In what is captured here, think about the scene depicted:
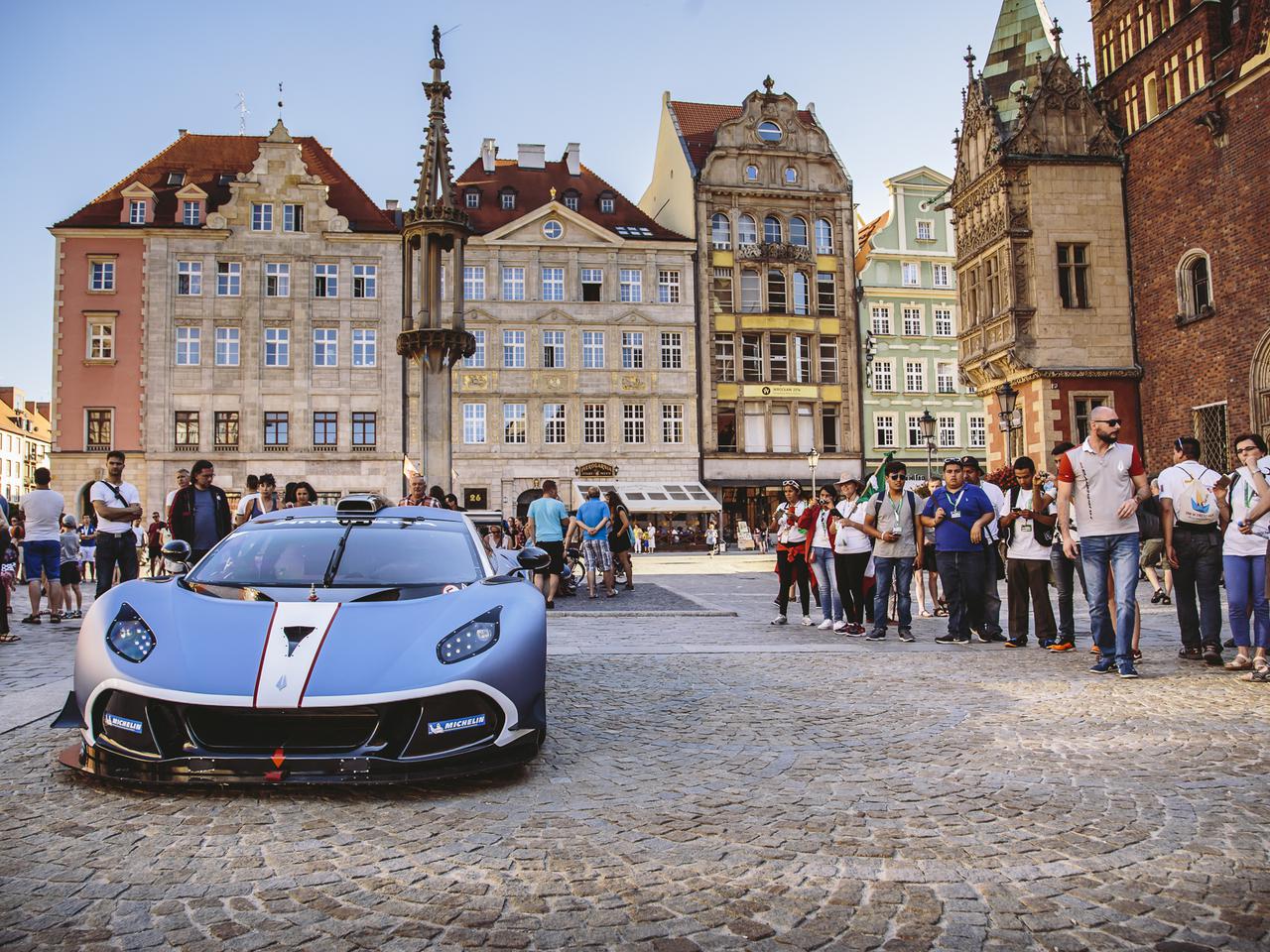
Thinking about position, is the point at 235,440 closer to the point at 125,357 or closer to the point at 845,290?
the point at 125,357

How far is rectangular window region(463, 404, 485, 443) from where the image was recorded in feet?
148

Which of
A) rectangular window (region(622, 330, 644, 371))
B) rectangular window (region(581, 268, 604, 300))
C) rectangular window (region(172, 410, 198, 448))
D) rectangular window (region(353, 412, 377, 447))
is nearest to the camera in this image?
rectangular window (region(172, 410, 198, 448))

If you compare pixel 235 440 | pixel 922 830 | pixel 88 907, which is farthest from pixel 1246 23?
pixel 235 440

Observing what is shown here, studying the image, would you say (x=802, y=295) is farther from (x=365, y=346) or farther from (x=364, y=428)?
(x=364, y=428)

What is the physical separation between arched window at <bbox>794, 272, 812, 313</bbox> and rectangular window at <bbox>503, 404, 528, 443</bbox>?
47.1 ft

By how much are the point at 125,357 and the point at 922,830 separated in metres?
46.3

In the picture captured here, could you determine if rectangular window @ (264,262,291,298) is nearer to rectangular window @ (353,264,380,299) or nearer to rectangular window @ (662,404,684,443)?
rectangular window @ (353,264,380,299)

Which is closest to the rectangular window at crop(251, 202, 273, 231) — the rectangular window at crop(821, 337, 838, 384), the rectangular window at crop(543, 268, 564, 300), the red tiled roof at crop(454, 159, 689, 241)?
the red tiled roof at crop(454, 159, 689, 241)

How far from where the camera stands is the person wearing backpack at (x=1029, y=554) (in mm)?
9883

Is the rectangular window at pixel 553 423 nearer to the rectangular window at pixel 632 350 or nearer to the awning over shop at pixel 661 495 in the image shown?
the awning over shop at pixel 661 495

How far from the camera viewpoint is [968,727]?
234 inches

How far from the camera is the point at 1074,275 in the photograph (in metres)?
26.3

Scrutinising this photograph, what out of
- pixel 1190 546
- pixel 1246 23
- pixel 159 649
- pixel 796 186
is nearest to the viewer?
pixel 159 649

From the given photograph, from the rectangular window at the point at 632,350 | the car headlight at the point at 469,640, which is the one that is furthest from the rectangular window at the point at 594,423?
the car headlight at the point at 469,640
